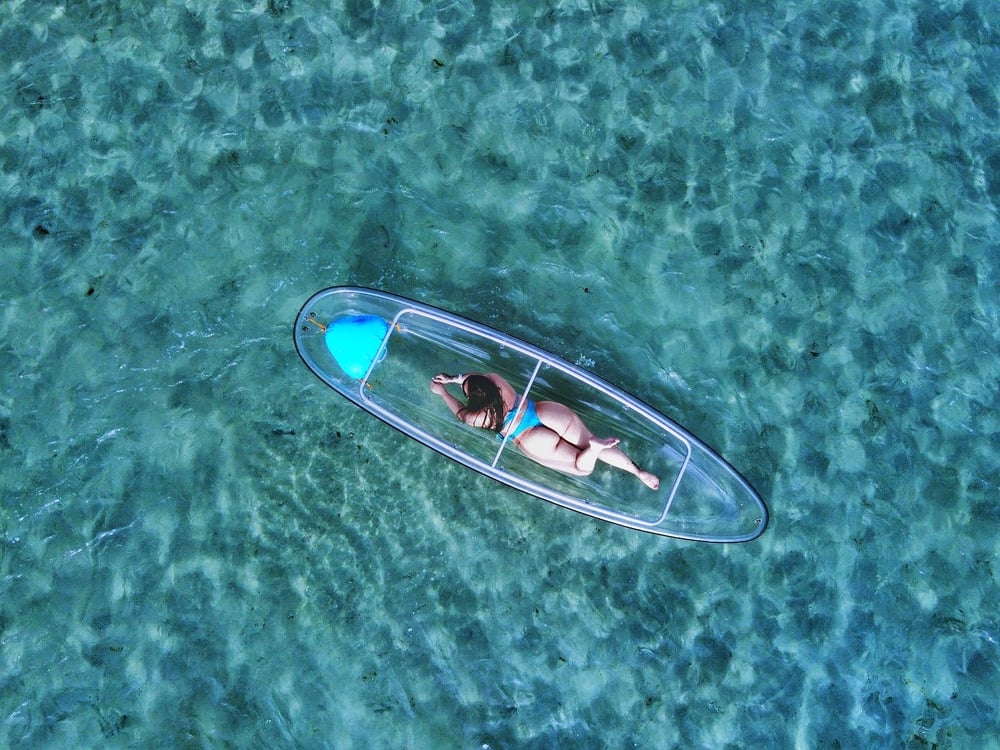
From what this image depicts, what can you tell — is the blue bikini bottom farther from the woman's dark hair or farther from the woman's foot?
the woman's foot

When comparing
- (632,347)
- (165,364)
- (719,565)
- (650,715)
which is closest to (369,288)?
(165,364)

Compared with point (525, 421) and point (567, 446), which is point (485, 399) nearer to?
point (525, 421)

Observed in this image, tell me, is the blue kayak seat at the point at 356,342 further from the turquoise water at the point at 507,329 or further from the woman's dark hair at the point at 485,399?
the woman's dark hair at the point at 485,399

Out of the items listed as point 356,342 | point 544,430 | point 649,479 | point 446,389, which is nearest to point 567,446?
Result: point 544,430

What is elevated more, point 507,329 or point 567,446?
point 507,329

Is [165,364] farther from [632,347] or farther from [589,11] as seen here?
[589,11]

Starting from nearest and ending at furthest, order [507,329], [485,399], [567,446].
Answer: [485,399], [567,446], [507,329]
